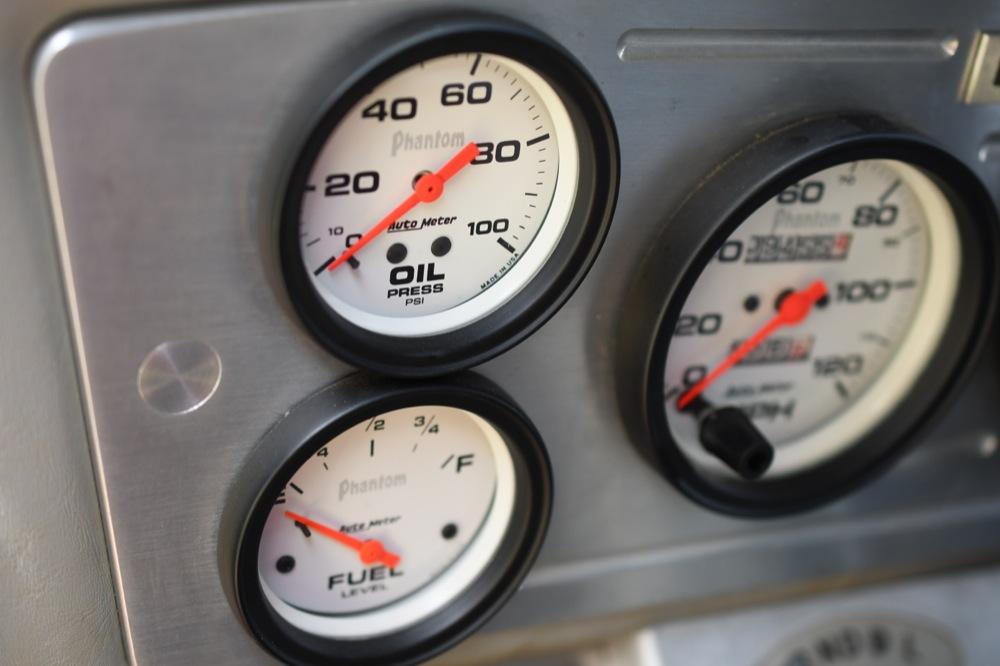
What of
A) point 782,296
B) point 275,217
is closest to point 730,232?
point 782,296

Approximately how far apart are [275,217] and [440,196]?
0.47 feet

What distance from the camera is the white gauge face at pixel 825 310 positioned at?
95 centimetres

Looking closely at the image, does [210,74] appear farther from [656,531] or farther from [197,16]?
[656,531]

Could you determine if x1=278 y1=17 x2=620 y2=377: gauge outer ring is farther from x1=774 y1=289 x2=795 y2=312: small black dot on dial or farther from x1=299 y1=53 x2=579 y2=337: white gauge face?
x1=774 y1=289 x2=795 y2=312: small black dot on dial

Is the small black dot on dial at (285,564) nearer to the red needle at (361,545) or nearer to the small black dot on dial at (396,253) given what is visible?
the red needle at (361,545)

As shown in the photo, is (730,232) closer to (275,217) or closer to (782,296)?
(782,296)

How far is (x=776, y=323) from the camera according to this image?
39.2 inches

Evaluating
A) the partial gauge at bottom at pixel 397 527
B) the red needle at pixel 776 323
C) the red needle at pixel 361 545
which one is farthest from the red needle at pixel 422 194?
the red needle at pixel 776 323

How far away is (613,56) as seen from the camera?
0.79 metres

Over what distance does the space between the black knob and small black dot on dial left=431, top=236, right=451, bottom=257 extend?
0.33 m

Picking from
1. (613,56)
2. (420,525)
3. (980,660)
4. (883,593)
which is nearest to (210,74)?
(613,56)

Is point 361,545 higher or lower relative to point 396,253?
lower

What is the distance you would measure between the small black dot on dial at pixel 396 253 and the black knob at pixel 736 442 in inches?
14.0

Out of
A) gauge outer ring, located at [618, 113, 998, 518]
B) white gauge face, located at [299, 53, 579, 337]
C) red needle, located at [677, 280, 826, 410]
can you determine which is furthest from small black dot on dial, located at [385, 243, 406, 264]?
red needle, located at [677, 280, 826, 410]
